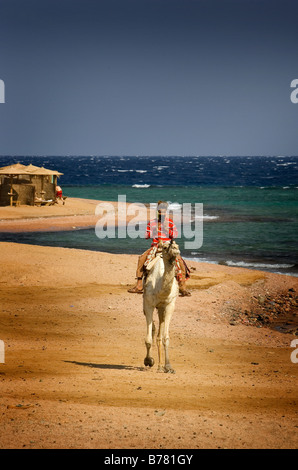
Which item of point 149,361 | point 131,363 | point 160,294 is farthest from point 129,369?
point 160,294

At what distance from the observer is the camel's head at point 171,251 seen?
10.1 meters

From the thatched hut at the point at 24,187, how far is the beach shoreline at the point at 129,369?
74.3 feet

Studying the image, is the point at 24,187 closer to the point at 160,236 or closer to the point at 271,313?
the point at 271,313

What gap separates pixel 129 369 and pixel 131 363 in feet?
1.98

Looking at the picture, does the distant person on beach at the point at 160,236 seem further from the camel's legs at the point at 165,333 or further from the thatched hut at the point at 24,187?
the thatched hut at the point at 24,187

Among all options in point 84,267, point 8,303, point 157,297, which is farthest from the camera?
point 84,267

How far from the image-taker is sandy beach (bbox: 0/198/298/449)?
8203 millimetres

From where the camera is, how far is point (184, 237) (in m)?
36.8

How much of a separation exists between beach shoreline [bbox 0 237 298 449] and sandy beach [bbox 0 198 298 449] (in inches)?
0.9

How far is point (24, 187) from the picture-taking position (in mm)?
44656

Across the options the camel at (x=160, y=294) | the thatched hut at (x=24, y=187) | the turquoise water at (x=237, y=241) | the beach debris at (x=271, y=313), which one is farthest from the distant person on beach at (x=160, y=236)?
the thatched hut at (x=24, y=187)

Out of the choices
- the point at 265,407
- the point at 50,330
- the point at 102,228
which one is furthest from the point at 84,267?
the point at 102,228

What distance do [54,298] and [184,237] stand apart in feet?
62.5

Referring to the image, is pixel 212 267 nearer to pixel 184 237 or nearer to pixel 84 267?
pixel 84 267
